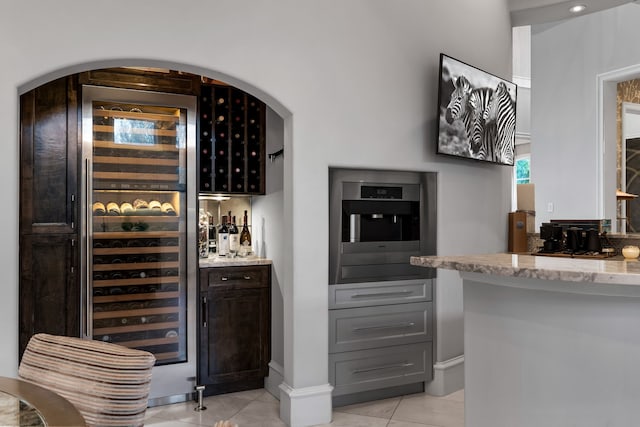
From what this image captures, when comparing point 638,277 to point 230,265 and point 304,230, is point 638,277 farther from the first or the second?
point 230,265

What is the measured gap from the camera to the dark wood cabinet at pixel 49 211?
303 cm

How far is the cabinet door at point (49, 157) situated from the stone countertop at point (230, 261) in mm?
894

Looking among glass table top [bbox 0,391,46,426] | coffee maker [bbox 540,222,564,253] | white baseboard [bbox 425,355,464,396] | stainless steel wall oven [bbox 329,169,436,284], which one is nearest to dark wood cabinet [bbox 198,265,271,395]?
stainless steel wall oven [bbox 329,169,436,284]

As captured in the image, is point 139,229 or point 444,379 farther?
point 444,379

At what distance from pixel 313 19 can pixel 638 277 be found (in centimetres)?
241

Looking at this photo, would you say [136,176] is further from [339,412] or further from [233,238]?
[339,412]

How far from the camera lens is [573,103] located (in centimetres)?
623

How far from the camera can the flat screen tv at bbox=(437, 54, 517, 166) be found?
3455 millimetres

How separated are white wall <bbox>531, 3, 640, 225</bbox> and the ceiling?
192 cm

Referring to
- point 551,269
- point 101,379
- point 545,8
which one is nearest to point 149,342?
point 101,379

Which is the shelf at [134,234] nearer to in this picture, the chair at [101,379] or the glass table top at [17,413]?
the chair at [101,379]

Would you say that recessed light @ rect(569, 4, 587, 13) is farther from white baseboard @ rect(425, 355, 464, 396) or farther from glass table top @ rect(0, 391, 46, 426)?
glass table top @ rect(0, 391, 46, 426)

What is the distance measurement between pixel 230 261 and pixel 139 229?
2.19 ft

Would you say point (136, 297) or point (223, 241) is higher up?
point (223, 241)
